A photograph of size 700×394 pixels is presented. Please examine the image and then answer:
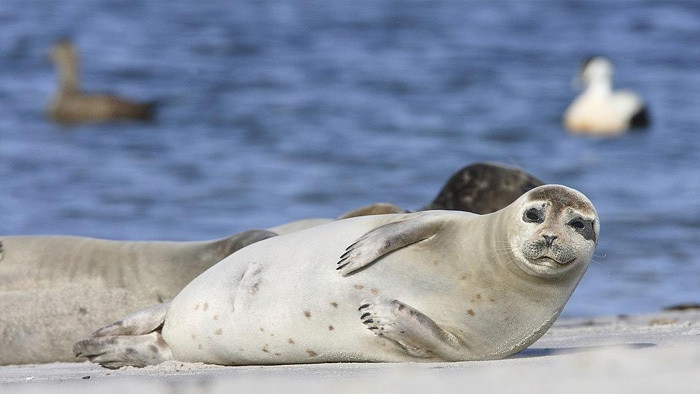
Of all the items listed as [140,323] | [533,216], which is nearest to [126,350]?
[140,323]

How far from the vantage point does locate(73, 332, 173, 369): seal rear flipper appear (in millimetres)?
5289

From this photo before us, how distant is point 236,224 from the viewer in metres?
11.5

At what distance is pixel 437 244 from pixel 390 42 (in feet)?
63.1

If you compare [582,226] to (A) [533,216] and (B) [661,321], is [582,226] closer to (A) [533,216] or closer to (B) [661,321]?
(A) [533,216]

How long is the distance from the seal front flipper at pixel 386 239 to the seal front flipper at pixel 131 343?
84 centimetres

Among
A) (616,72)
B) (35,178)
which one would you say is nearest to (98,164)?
(35,178)

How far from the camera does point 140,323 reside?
5.43m

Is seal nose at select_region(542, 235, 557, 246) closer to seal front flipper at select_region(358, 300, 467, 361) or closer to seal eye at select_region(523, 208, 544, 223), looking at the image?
seal eye at select_region(523, 208, 544, 223)

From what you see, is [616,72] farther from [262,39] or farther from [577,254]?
[577,254]

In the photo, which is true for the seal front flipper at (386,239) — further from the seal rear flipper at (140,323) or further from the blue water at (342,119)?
the blue water at (342,119)

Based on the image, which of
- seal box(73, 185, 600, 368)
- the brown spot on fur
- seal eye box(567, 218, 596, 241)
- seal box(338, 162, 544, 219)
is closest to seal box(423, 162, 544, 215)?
seal box(338, 162, 544, 219)

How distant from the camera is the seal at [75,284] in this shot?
6.18m

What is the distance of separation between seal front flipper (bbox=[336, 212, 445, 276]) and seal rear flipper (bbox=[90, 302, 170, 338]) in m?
0.85

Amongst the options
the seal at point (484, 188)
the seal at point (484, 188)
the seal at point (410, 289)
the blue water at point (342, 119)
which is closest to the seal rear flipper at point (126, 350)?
the seal at point (410, 289)
